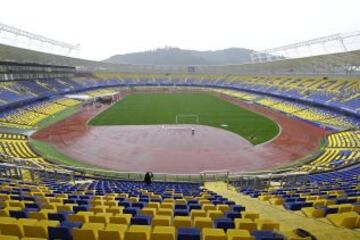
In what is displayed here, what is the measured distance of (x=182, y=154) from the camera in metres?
28.9

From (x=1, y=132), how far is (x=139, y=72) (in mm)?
60817

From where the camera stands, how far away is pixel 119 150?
98.2ft

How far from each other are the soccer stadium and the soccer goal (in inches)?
5.7

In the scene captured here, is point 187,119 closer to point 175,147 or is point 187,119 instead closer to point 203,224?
point 175,147

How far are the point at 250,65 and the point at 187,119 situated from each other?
37.7m

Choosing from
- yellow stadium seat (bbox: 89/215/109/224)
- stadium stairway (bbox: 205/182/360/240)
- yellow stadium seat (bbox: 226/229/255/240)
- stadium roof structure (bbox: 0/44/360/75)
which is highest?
stadium roof structure (bbox: 0/44/360/75)

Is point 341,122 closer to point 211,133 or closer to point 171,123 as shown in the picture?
point 211,133

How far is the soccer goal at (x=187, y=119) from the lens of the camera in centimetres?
4250

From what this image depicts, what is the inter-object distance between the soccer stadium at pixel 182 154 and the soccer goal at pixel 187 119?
0.15 m

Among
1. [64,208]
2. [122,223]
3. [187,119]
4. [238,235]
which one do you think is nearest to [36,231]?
[122,223]

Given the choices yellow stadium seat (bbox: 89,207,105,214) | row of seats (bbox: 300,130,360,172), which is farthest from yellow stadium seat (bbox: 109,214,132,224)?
row of seats (bbox: 300,130,360,172)

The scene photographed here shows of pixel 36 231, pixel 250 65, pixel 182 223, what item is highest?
pixel 250 65

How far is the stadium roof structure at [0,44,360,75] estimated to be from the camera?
46.8 metres

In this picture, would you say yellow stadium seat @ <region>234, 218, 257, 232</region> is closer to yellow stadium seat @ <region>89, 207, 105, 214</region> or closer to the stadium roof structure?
yellow stadium seat @ <region>89, 207, 105, 214</region>
